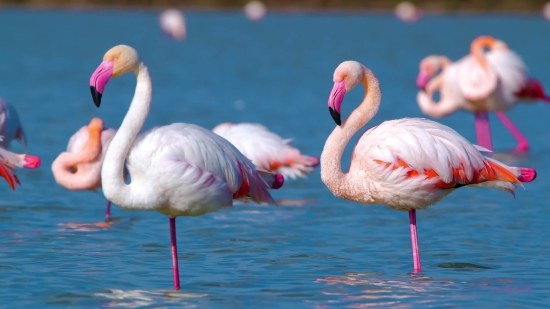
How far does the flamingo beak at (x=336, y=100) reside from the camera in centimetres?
583

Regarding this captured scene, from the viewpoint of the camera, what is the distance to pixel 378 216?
8273 millimetres

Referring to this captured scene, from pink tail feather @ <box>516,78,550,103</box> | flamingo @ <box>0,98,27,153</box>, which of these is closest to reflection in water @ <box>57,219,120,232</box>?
flamingo @ <box>0,98,27,153</box>

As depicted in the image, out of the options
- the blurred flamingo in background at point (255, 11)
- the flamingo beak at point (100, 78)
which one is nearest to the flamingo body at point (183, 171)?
the flamingo beak at point (100, 78)

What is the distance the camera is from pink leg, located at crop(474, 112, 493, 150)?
472 inches

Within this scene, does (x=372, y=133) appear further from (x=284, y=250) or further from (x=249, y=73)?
(x=249, y=73)

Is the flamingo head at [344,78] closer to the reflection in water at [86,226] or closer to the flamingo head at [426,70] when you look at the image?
the reflection in water at [86,226]

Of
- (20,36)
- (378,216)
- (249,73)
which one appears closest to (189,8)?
(20,36)

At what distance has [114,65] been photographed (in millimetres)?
5574

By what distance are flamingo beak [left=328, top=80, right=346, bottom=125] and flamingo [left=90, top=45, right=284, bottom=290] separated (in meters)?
0.60

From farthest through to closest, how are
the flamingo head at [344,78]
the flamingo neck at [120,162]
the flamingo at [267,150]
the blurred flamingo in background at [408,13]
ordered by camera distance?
the blurred flamingo in background at [408,13], the flamingo at [267,150], the flamingo head at [344,78], the flamingo neck at [120,162]

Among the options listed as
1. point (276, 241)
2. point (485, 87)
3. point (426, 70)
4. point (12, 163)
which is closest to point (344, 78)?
point (276, 241)

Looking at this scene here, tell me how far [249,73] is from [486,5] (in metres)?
36.8

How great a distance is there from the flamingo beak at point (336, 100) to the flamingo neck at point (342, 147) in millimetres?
176

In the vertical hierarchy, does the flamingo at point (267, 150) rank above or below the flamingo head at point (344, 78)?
above
